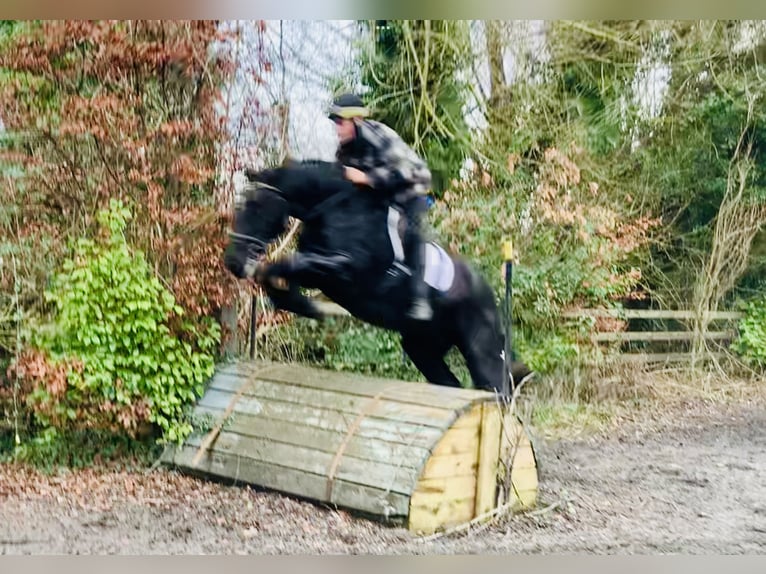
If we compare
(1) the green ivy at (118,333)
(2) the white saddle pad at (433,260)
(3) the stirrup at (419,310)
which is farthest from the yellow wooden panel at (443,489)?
(1) the green ivy at (118,333)

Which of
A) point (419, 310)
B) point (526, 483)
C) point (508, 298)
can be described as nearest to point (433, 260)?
point (419, 310)

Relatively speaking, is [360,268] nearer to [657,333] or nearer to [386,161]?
[386,161]

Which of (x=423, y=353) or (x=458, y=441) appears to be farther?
(x=423, y=353)

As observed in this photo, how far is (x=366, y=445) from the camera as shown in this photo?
3.08m

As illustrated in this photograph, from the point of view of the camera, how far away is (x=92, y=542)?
124 inches

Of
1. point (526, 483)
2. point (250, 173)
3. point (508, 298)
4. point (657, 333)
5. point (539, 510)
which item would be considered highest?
point (250, 173)

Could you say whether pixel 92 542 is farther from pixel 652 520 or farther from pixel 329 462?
pixel 652 520

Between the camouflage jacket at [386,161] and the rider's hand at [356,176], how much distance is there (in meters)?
0.01

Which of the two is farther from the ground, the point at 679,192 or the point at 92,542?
the point at 679,192

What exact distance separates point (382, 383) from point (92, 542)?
52.9 inches

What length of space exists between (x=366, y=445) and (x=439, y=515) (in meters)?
0.40

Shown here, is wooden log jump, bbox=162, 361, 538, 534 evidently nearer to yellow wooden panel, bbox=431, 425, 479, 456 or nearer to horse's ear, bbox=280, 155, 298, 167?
yellow wooden panel, bbox=431, 425, 479, 456

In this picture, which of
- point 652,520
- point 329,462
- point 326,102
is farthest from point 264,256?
point 652,520

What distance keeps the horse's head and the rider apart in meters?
0.32
